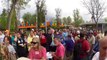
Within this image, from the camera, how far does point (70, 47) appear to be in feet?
45.3

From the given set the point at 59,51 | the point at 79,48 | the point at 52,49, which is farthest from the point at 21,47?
the point at 59,51

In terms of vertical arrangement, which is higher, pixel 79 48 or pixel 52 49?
pixel 79 48

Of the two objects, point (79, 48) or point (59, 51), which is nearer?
point (59, 51)

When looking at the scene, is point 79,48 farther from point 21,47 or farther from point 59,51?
point 21,47

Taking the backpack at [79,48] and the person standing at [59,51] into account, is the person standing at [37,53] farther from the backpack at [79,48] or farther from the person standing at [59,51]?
the backpack at [79,48]

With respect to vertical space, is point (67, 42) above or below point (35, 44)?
below

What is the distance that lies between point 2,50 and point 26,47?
14.5 feet

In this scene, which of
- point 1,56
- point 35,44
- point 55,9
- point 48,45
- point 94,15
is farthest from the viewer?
point 55,9

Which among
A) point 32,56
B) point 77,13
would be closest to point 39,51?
point 32,56

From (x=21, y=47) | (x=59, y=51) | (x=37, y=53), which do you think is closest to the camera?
(x=37, y=53)

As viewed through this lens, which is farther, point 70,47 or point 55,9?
point 55,9

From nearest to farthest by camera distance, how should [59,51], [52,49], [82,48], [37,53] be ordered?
[37,53] < [59,51] < [82,48] < [52,49]

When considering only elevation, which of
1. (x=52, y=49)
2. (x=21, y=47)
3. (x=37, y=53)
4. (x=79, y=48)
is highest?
(x=37, y=53)

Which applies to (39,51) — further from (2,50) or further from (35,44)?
(2,50)
